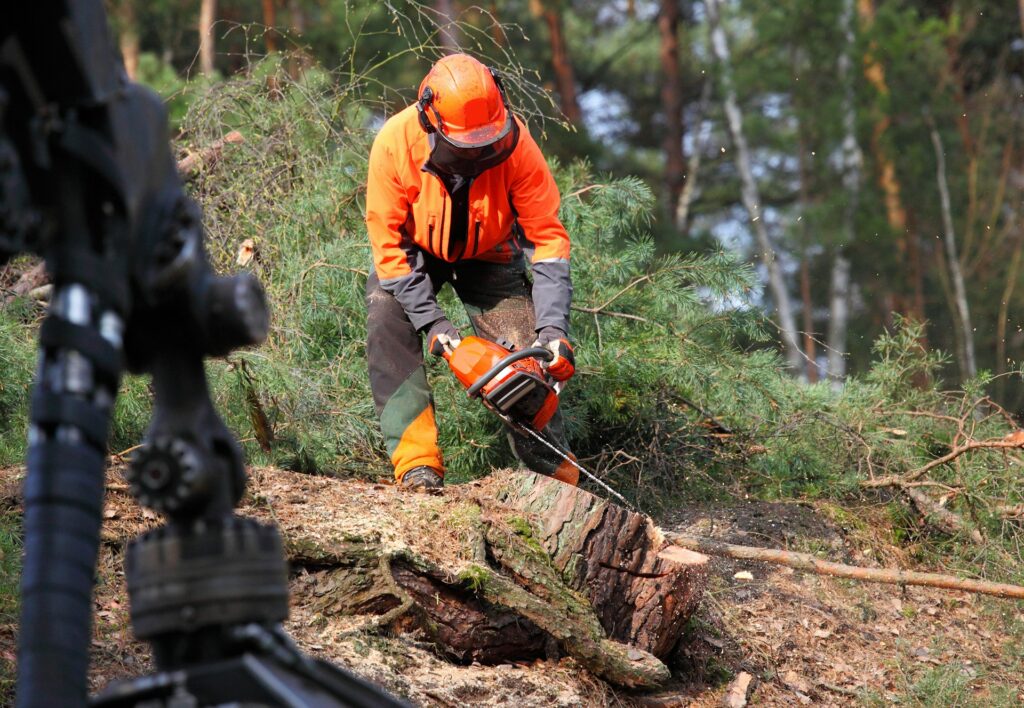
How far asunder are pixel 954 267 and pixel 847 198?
2324 millimetres

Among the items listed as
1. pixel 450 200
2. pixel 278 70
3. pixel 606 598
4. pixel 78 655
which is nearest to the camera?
pixel 78 655

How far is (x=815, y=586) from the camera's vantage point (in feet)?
17.5

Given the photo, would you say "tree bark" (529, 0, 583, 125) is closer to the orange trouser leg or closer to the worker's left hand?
the orange trouser leg

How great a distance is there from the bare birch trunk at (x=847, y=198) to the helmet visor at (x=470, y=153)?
42.3ft

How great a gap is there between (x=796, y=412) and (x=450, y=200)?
249 cm

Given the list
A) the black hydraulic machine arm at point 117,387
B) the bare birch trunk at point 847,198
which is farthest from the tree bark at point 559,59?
the black hydraulic machine arm at point 117,387

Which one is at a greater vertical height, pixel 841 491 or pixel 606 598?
pixel 841 491

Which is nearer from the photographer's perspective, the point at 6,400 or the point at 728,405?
the point at 6,400

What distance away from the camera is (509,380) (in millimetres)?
4586

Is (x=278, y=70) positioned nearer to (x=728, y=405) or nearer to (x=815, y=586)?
(x=728, y=405)

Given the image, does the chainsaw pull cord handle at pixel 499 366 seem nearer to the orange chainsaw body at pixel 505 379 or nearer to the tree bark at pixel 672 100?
the orange chainsaw body at pixel 505 379

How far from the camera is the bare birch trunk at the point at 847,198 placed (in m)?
17.7

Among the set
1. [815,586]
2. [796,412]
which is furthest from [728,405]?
[815,586]

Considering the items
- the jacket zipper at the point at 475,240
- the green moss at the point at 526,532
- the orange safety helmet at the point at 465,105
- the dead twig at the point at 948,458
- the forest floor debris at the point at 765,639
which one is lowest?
the forest floor debris at the point at 765,639
